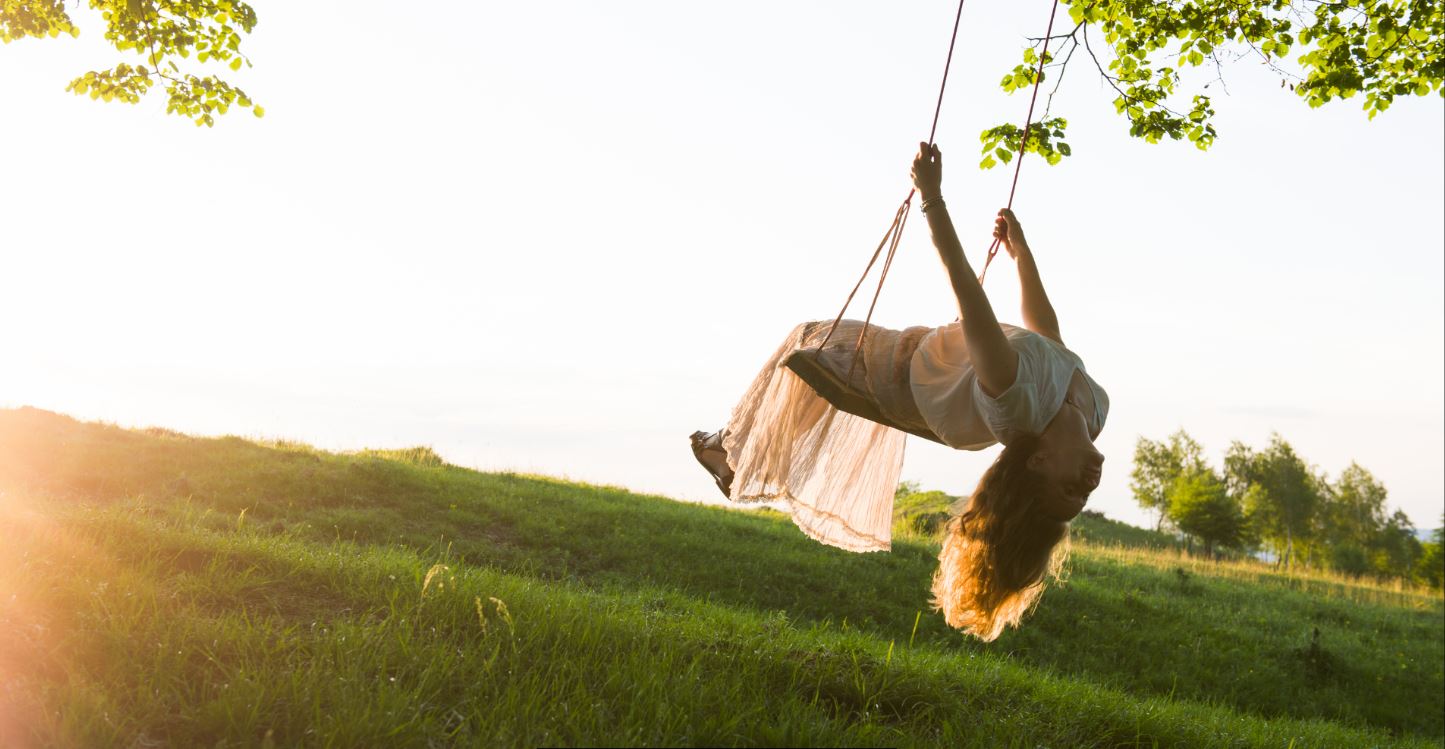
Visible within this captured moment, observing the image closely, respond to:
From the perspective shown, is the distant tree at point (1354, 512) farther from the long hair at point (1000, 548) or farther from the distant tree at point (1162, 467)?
the long hair at point (1000, 548)

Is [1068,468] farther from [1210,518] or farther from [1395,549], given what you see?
[1395,549]

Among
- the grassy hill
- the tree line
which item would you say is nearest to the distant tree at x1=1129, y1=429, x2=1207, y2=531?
the tree line

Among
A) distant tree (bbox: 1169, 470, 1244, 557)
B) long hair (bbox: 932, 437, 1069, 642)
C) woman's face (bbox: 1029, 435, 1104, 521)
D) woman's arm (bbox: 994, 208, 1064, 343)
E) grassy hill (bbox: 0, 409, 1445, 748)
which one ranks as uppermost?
distant tree (bbox: 1169, 470, 1244, 557)

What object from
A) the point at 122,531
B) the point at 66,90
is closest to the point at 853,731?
the point at 122,531

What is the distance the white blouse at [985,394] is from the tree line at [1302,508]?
58396 mm

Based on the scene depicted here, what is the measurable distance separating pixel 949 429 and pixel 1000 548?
66 centimetres

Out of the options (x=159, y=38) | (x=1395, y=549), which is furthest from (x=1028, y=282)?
(x=1395, y=549)

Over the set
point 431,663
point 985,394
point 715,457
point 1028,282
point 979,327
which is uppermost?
point 1028,282

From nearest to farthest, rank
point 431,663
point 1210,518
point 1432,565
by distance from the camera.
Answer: point 431,663, point 1210,518, point 1432,565

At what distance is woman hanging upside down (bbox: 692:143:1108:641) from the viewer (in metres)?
4.07

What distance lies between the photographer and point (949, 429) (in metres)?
4.35

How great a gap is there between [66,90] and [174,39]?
119cm

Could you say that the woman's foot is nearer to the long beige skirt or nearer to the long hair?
the long beige skirt

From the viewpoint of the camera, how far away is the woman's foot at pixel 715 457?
549 cm
